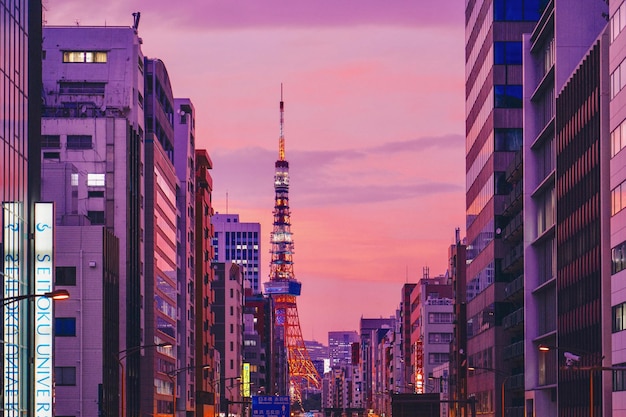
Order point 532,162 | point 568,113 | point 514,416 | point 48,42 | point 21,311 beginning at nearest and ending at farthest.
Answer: point 21,311, point 568,113, point 532,162, point 514,416, point 48,42

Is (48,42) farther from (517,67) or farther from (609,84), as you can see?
(609,84)

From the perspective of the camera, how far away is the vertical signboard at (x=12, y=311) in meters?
72.8

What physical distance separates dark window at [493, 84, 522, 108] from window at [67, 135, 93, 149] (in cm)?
4033

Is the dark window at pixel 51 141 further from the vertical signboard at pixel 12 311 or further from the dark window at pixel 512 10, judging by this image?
the vertical signboard at pixel 12 311

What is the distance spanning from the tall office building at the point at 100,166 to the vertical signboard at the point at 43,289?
4407 centimetres

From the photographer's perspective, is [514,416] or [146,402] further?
[146,402]

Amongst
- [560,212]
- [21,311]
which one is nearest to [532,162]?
[560,212]

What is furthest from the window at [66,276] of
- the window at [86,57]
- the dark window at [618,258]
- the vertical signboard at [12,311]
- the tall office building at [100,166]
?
the dark window at [618,258]

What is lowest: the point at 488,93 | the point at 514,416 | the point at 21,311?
the point at 514,416

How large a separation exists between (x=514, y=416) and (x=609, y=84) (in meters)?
56.1

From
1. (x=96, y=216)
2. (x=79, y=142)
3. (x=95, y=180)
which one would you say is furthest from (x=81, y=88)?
(x=96, y=216)

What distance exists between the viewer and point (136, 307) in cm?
14412

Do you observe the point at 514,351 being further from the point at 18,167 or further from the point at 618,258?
the point at 18,167

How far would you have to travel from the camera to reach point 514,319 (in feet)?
444
